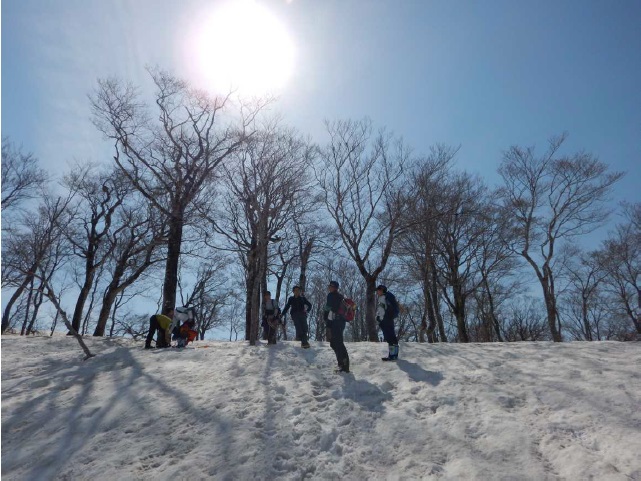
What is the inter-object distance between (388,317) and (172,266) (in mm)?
8747

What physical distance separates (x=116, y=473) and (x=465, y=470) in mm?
4266

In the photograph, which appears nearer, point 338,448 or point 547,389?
point 338,448

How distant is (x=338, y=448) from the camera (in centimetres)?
530

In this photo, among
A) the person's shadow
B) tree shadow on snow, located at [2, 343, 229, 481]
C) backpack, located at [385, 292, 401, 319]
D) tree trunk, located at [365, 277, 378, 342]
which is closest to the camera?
tree shadow on snow, located at [2, 343, 229, 481]

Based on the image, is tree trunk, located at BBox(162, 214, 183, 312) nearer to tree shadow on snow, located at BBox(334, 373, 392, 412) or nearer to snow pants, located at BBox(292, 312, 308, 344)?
snow pants, located at BBox(292, 312, 308, 344)

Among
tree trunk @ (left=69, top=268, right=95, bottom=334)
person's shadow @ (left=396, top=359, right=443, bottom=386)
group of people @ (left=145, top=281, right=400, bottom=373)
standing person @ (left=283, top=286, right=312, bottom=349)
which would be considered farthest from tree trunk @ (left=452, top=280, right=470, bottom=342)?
tree trunk @ (left=69, top=268, right=95, bottom=334)

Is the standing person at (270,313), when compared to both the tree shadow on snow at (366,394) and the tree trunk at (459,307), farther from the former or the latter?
the tree trunk at (459,307)

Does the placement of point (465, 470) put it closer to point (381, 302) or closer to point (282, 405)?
point (282, 405)

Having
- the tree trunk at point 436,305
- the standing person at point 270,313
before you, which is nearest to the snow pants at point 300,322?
the standing person at point 270,313

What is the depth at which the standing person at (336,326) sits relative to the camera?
849cm

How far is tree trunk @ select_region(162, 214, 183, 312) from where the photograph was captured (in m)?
14.0

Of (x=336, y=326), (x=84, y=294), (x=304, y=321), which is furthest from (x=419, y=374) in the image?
(x=84, y=294)

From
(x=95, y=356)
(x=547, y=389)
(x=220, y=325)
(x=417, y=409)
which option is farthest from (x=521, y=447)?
(x=220, y=325)

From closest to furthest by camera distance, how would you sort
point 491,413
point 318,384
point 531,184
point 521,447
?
point 521,447 < point 491,413 < point 318,384 < point 531,184
